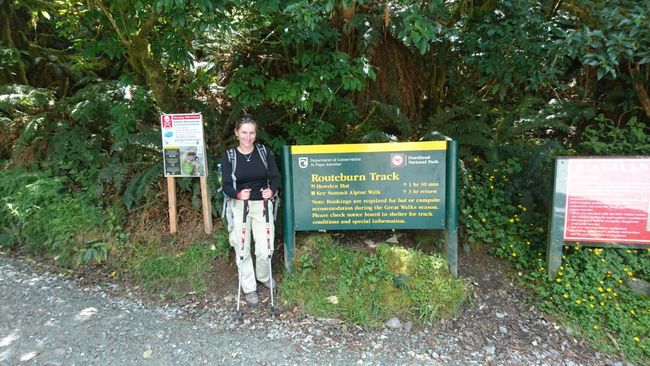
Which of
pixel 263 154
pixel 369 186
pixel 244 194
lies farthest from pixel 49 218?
pixel 369 186

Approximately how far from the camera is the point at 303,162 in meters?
4.69

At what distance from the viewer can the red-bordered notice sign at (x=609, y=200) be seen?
4.45m

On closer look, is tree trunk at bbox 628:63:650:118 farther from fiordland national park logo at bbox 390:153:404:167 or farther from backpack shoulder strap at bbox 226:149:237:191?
backpack shoulder strap at bbox 226:149:237:191

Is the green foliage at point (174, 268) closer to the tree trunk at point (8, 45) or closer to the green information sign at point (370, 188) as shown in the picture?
the green information sign at point (370, 188)

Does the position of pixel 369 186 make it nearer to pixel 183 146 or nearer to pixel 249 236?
pixel 249 236

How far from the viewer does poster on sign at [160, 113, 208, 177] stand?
203 inches

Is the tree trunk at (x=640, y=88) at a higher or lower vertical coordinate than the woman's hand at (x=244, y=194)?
higher

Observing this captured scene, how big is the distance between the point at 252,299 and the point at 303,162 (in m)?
1.58

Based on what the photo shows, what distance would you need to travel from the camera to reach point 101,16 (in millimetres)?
4977

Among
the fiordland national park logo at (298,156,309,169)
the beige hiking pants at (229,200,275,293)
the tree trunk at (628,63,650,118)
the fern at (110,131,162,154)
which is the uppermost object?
the tree trunk at (628,63,650,118)

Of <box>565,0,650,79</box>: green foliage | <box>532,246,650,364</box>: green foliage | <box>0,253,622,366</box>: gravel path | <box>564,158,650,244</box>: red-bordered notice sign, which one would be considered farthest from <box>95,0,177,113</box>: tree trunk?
<box>532,246,650,364</box>: green foliage

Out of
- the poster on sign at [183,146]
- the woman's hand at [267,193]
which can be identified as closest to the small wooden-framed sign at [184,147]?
the poster on sign at [183,146]

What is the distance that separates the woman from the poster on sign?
2.69 feet

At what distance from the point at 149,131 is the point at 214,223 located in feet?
5.28
